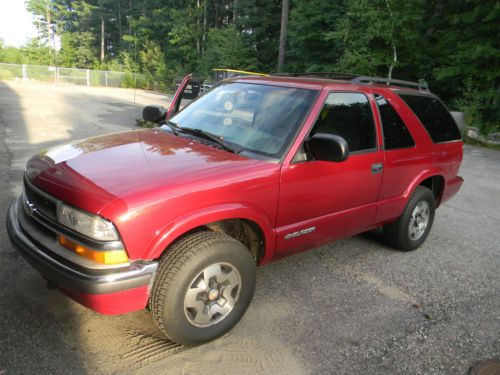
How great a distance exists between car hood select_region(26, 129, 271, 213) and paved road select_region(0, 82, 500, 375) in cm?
98

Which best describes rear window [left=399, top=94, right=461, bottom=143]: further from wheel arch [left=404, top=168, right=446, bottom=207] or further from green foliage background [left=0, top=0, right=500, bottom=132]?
green foliage background [left=0, top=0, right=500, bottom=132]

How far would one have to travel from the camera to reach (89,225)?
2158mm

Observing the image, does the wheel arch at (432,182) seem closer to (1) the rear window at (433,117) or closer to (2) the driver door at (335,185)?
(1) the rear window at (433,117)

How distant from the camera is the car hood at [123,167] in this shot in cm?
225

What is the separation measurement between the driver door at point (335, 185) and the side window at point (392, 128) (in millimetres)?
162

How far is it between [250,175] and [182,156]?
0.51 metres

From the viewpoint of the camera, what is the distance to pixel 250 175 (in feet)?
8.68

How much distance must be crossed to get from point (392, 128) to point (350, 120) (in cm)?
60

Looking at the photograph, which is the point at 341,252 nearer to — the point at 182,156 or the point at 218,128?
the point at 218,128

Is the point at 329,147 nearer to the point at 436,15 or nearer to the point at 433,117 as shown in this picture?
the point at 433,117

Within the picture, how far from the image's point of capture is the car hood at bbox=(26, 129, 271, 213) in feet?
7.37

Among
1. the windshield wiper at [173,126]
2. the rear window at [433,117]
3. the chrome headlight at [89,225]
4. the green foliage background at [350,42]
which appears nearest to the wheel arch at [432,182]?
the rear window at [433,117]

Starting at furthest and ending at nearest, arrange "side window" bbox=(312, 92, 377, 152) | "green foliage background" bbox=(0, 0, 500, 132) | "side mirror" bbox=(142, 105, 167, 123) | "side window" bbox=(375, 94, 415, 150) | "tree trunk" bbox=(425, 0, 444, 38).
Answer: "tree trunk" bbox=(425, 0, 444, 38)
"green foliage background" bbox=(0, 0, 500, 132)
"side mirror" bbox=(142, 105, 167, 123)
"side window" bbox=(375, 94, 415, 150)
"side window" bbox=(312, 92, 377, 152)

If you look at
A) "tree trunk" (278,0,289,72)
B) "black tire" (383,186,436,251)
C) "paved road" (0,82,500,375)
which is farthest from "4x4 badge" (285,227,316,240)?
"tree trunk" (278,0,289,72)
